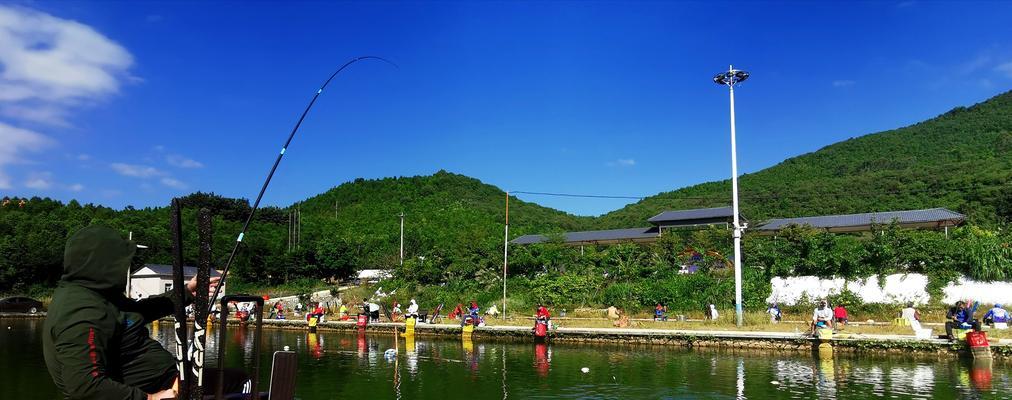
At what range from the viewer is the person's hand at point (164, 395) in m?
3.14

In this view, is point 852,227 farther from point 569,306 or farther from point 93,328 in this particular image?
point 93,328

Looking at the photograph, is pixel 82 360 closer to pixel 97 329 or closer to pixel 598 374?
pixel 97 329

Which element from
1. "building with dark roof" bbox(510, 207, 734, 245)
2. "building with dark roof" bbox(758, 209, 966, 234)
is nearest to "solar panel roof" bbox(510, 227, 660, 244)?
"building with dark roof" bbox(510, 207, 734, 245)

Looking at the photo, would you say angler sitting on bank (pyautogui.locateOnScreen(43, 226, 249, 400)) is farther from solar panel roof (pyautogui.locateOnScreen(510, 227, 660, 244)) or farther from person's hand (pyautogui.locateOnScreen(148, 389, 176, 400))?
solar panel roof (pyautogui.locateOnScreen(510, 227, 660, 244))

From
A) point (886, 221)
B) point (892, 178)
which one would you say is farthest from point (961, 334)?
point (892, 178)

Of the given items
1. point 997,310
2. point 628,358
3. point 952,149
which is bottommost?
point 628,358

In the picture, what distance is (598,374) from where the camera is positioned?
1480 centimetres

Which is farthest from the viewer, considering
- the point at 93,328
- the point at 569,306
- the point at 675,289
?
the point at 569,306

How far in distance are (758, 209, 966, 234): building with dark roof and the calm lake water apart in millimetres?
17572

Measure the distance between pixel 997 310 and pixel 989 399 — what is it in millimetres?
10178

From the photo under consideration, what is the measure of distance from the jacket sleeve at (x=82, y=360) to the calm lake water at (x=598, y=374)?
987 centimetres

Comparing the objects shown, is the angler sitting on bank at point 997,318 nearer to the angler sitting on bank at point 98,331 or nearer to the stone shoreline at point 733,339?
the stone shoreline at point 733,339

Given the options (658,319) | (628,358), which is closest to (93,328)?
(628,358)

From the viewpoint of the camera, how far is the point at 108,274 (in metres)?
2.88
